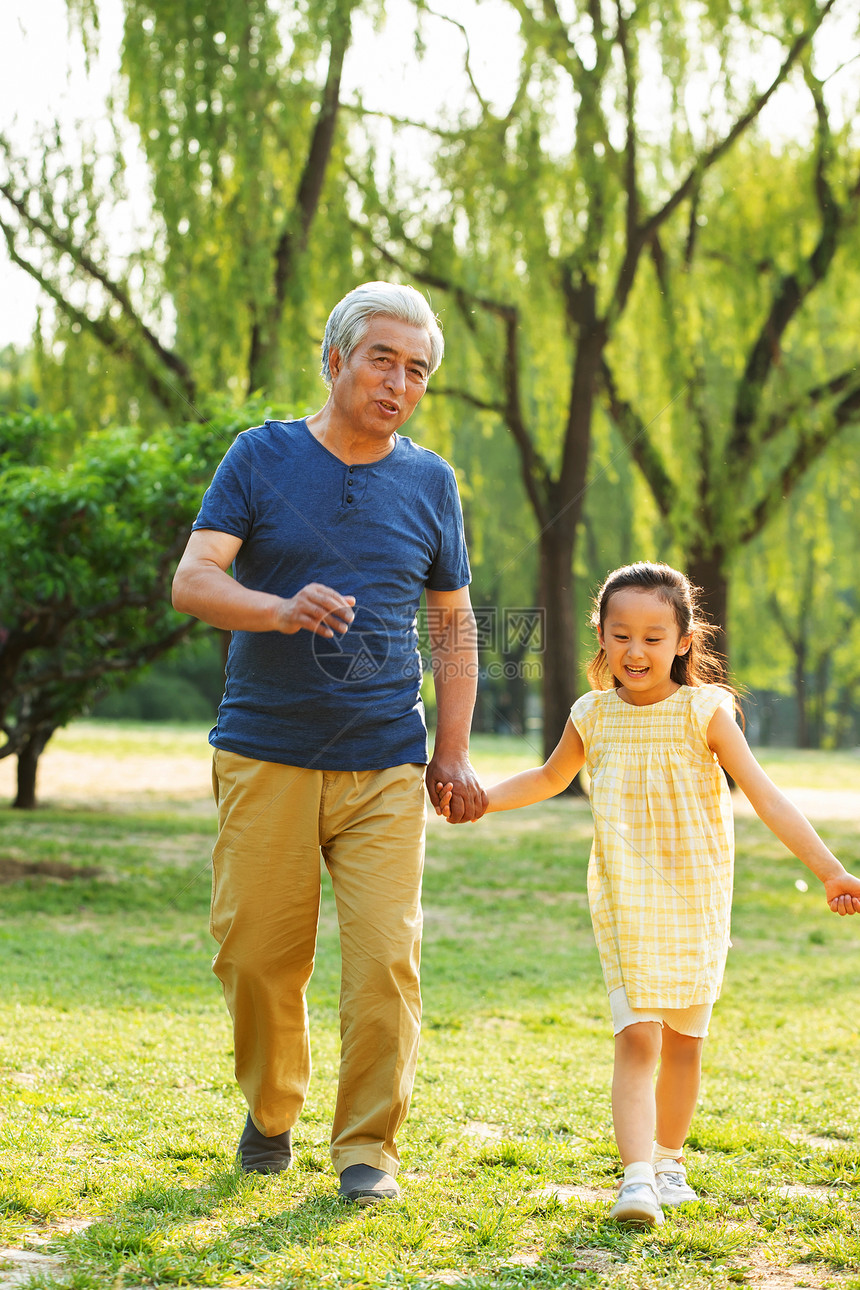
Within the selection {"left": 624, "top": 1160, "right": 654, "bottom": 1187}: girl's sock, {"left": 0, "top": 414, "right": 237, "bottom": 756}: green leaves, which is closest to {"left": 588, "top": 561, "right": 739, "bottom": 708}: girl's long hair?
{"left": 624, "top": 1160, "right": 654, "bottom": 1187}: girl's sock

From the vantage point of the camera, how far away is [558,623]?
14141 millimetres

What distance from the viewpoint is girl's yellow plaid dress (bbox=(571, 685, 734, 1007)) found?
283cm

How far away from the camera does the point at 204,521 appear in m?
2.75

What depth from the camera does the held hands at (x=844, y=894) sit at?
263cm

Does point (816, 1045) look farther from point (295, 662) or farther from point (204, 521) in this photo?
point (204, 521)

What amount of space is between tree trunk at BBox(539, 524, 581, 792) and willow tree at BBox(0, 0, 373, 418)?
14.5 feet

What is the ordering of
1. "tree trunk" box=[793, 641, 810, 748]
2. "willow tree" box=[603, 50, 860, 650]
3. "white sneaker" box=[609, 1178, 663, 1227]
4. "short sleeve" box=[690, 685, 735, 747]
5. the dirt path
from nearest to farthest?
"white sneaker" box=[609, 1178, 663, 1227], "short sleeve" box=[690, 685, 735, 747], "willow tree" box=[603, 50, 860, 650], the dirt path, "tree trunk" box=[793, 641, 810, 748]

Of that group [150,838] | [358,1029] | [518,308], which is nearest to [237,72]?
[518,308]

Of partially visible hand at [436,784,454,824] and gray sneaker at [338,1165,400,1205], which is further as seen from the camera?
partially visible hand at [436,784,454,824]

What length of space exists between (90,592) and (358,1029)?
538 cm

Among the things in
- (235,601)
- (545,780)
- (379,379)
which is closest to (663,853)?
A: (545,780)

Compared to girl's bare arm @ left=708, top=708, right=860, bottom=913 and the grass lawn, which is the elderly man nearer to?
the grass lawn

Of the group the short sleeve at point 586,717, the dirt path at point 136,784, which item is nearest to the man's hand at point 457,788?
the short sleeve at point 586,717

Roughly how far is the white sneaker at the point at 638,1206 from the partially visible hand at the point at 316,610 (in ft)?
4.51
